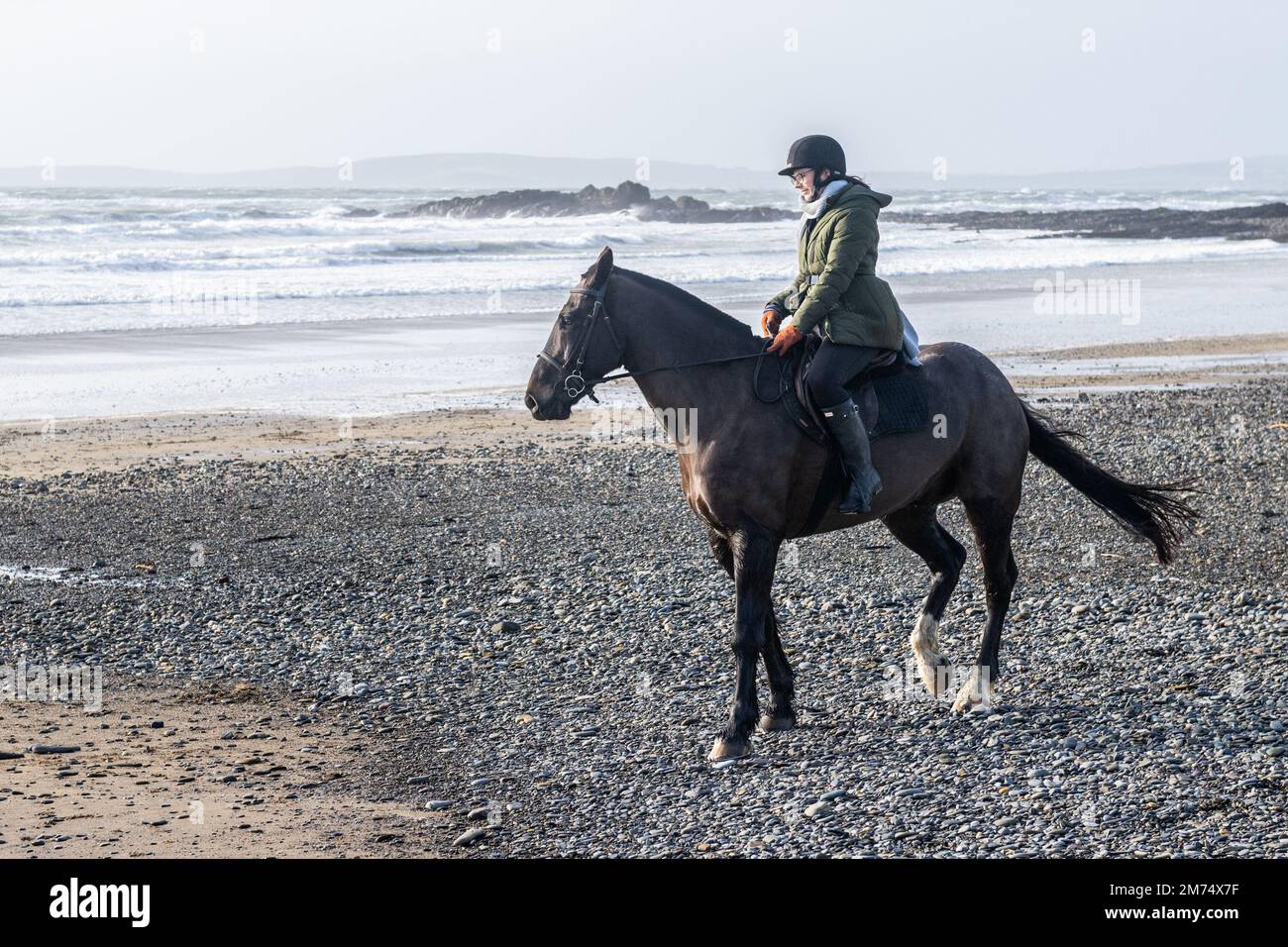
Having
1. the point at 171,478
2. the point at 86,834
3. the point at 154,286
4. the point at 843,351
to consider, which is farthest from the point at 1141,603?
the point at 154,286

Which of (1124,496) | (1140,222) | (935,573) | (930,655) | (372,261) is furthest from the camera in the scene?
(1140,222)

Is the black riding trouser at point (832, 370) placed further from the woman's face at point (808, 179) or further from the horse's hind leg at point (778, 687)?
the horse's hind leg at point (778, 687)

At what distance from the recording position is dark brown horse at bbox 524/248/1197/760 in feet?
24.3

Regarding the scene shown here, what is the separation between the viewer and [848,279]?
7.29m

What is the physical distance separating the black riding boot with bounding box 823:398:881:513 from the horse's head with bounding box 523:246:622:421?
1.20 metres

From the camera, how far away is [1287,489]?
13430mm

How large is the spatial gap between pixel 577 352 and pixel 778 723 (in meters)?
2.30

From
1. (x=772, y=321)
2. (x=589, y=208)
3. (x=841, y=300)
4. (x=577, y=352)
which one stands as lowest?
(x=577, y=352)

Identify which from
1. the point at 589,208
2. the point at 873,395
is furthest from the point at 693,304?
the point at 589,208

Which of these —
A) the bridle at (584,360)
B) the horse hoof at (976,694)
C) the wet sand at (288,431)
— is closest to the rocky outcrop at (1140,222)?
the wet sand at (288,431)

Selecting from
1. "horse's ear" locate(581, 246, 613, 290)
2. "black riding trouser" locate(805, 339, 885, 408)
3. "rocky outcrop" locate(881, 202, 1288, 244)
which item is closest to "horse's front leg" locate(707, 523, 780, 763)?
"black riding trouser" locate(805, 339, 885, 408)
